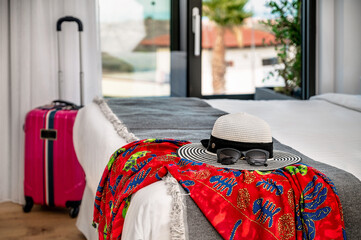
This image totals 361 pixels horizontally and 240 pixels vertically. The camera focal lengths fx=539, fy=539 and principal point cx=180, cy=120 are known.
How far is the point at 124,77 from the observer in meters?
4.13

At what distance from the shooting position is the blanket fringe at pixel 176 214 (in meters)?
1.29

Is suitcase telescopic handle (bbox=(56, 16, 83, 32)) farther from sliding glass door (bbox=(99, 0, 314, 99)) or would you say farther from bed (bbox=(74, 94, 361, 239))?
bed (bbox=(74, 94, 361, 239))

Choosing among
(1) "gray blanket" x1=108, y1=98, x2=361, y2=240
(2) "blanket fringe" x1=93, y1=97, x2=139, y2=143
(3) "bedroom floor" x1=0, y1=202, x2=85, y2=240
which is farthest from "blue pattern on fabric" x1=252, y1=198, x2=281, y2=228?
(3) "bedroom floor" x1=0, y1=202, x2=85, y2=240

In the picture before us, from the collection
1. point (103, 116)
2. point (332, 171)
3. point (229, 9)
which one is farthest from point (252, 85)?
point (332, 171)

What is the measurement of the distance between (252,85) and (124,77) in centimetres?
109

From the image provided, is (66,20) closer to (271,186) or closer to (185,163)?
(185,163)

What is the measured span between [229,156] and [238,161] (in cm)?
7

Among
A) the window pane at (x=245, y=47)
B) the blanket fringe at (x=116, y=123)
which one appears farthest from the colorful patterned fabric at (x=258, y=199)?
the window pane at (x=245, y=47)

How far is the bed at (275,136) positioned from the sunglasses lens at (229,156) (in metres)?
0.20

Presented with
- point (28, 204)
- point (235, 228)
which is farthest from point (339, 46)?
point (235, 228)

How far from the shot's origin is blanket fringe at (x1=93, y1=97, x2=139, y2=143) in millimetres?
2023

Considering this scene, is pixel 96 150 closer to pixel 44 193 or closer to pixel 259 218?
pixel 259 218

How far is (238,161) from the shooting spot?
1.57 meters

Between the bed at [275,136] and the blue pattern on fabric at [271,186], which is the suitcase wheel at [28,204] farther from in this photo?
the blue pattern on fabric at [271,186]
